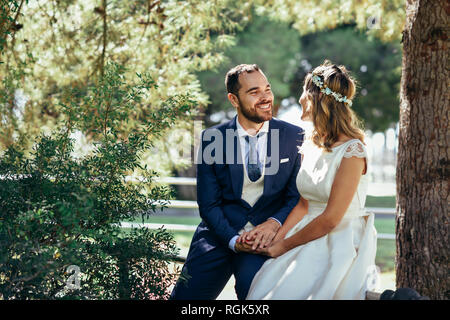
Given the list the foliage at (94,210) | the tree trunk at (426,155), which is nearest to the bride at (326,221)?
the tree trunk at (426,155)

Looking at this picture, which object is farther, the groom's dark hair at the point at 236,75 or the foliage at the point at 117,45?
the foliage at the point at 117,45

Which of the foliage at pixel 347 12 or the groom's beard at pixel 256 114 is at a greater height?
the foliage at pixel 347 12

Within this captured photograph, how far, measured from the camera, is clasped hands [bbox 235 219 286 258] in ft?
10.9

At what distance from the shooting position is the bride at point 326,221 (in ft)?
9.86

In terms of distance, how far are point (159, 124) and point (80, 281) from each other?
3.44ft

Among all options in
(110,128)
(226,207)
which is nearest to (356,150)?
(226,207)

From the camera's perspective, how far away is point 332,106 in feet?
10.7

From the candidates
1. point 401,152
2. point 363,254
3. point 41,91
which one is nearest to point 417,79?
point 401,152

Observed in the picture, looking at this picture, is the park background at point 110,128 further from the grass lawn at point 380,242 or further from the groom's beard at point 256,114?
the groom's beard at point 256,114

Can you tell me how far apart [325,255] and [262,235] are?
456 millimetres

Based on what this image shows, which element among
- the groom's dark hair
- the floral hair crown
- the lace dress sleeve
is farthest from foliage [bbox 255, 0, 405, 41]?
the lace dress sleeve

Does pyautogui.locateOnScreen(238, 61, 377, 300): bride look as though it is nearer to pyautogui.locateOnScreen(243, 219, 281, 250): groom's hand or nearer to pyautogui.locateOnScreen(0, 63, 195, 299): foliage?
pyautogui.locateOnScreen(243, 219, 281, 250): groom's hand

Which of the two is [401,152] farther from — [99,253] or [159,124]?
[99,253]

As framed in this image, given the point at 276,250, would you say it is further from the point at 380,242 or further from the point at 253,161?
the point at 380,242
